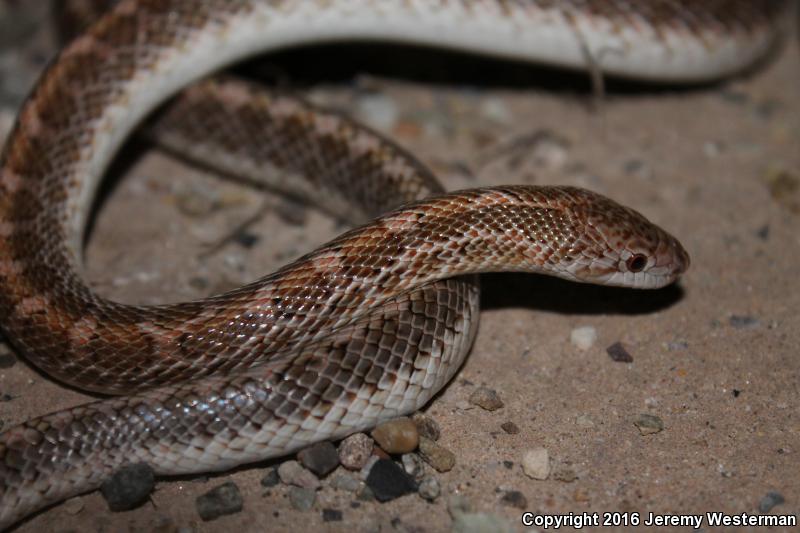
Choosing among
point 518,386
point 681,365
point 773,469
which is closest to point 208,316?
point 518,386

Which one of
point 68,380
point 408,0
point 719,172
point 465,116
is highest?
point 408,0

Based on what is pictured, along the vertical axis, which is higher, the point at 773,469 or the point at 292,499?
the point at 292,499

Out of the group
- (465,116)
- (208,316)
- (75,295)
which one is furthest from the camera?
(465,116)

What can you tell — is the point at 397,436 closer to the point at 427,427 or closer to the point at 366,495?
the point at 427,427

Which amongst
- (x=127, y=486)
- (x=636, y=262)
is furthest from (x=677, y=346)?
(x=127, y=486)

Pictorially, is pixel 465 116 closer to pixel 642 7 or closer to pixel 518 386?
pixel 642 7

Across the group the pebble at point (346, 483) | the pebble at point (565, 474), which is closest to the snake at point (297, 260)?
the pebble at point (346, 483)

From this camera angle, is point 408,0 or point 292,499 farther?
point 408,0
